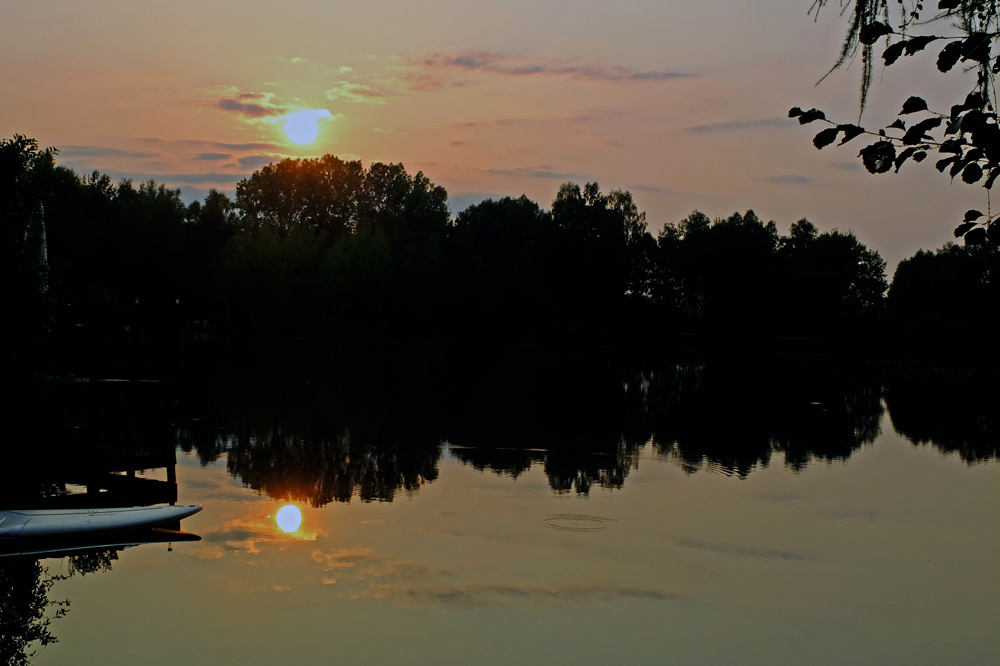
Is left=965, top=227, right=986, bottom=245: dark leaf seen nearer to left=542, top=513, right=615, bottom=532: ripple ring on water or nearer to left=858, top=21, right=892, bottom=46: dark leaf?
left=858, top=21, right=892, bottom=46: dark leaf

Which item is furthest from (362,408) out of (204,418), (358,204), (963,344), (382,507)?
(358,204)

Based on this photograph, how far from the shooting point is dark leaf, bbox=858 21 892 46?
A: 5957mm

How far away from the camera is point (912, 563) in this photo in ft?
Result: 49.0

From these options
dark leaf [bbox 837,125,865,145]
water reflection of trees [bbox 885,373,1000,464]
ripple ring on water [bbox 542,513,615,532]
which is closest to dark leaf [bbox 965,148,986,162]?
dark leaf [bbox 837,125,865,145]

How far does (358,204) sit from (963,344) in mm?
88059

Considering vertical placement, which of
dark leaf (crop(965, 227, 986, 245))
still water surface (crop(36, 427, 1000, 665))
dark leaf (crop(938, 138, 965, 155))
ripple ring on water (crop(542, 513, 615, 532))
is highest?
dark leaf (crop(938, 138, 965, 155))

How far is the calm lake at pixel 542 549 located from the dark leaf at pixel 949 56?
683cm

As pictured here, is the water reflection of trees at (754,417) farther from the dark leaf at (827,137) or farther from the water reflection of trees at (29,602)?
the dark leaf at (827,137)

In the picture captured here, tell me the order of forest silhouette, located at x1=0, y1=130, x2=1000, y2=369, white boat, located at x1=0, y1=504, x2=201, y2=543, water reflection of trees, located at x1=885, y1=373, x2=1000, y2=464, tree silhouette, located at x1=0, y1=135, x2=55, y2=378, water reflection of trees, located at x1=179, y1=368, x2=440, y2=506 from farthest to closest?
forest silhouette, located at x1=0, y1=130, x2=1000, y2=369 < water reflection of trees, located at x1=885, y1=373, x2=1000, y2=464 < water reflection of trees, located at x1=179, y1=368, x2=440, y2=506 < tree silhouette, located at x1=0, y1=135, x2=55, y2=378 < white boat, located at x1=0, y1=504, x2=201, y2=543

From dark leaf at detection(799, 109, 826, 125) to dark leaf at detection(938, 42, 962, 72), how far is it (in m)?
0.72

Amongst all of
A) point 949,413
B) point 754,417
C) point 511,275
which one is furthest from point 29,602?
point 511,275

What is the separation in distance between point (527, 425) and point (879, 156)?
23.8 metres

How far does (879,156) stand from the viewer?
638cm

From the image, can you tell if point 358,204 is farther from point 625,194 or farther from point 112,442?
point 112,442
